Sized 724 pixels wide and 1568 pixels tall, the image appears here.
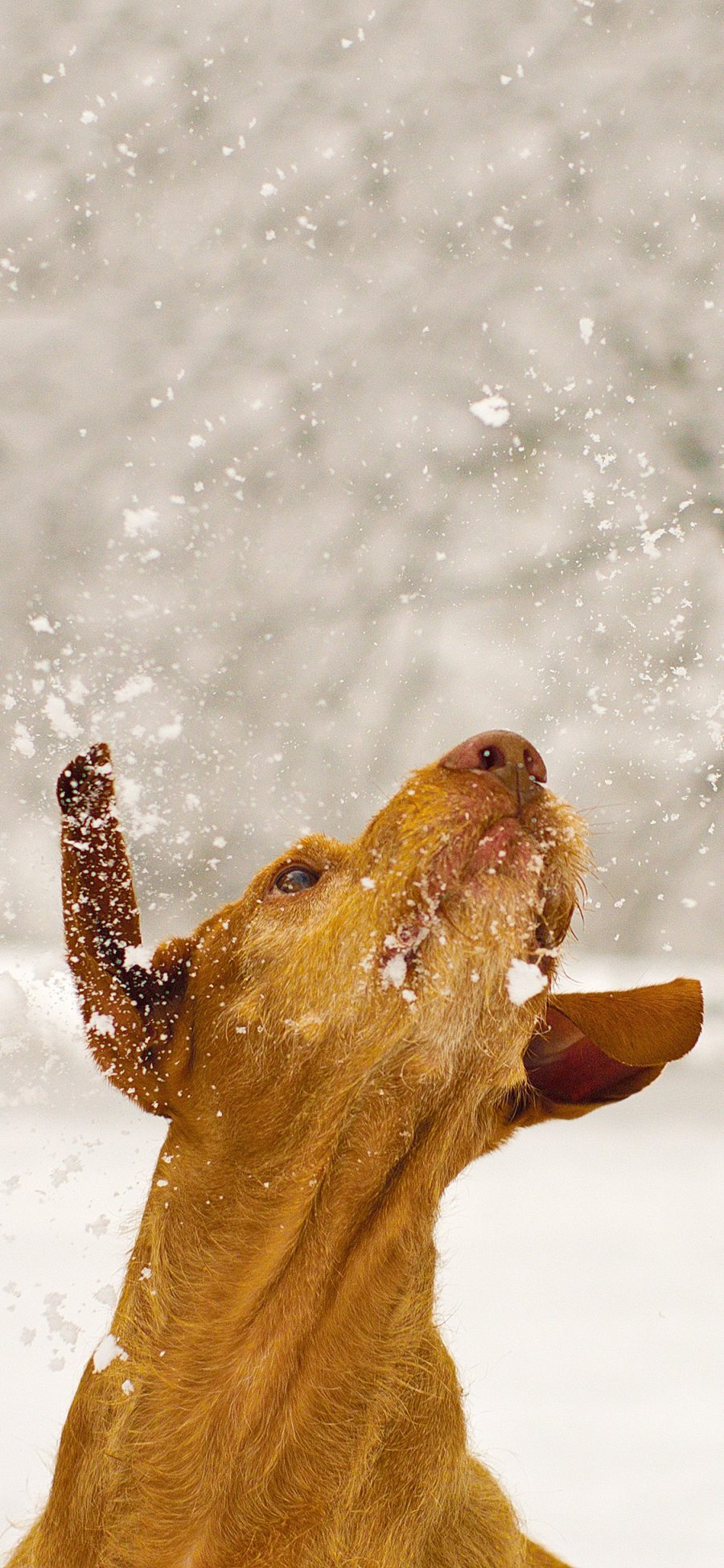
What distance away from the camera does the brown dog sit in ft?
4.44

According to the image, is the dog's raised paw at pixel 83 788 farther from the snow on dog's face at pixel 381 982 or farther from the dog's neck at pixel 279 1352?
the dog's neck at pixel 279 1352

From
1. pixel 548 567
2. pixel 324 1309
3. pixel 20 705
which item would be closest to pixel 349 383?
pixel 548 567

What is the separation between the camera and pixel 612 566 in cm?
302

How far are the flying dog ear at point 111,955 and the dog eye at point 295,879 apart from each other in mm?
194

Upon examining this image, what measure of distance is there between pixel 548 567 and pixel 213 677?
929mm

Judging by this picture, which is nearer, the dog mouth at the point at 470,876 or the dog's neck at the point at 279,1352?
the dog mouth at the point at 470,876

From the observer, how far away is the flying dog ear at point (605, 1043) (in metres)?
1.56

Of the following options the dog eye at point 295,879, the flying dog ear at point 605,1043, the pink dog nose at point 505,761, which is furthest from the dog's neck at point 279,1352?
the pink dog nose at point 505,761

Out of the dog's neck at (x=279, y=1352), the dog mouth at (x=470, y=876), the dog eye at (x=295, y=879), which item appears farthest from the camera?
the dog eye at (x=295, y=879)

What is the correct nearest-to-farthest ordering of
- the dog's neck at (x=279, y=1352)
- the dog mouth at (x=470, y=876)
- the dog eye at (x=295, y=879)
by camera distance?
the dog mouth at (x=470, y=876) → the dog's neck at (x=279, y=1352) → the dog eye at (x=295, y=879)

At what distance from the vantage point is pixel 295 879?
1.55 m

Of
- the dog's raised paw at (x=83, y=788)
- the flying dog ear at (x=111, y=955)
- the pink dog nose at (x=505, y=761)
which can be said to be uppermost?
the pink dog nose at (x=505, y=761)

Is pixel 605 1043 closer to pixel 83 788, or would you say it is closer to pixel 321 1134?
pixel 321 1134

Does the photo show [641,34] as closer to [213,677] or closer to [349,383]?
[349,383]
